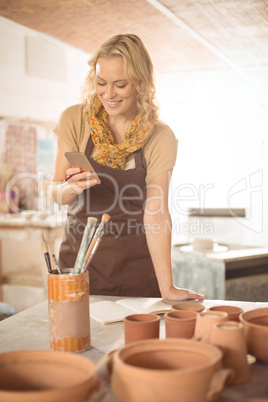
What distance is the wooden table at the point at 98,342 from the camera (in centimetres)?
97

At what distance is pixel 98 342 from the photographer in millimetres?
1310

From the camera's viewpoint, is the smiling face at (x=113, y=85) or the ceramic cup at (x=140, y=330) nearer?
the ceramic cup at (x=140, y=330)

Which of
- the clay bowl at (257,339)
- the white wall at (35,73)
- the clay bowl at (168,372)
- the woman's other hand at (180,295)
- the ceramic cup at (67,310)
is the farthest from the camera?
the white wall at (35,73)

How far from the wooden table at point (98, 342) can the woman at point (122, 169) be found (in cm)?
43

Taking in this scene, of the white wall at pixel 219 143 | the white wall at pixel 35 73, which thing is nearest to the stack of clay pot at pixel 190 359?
the white wall at pixel 35 73

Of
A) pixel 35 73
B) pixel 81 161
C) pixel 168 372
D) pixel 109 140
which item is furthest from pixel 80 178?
pixel 35 73

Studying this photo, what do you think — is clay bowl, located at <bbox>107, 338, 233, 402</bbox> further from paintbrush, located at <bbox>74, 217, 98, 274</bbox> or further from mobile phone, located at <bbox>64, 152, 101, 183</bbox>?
mobile phone, located at <bbox>64, 152, 101, 183</bbox>

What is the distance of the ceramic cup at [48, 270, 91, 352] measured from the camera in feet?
3.95

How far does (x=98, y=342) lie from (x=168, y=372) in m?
0.53

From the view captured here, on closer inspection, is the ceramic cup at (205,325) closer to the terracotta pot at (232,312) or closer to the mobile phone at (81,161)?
the terracotta pot at (232,312)

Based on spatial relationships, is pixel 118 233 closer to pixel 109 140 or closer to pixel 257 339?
pixel 109 140

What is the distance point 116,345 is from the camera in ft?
4.20

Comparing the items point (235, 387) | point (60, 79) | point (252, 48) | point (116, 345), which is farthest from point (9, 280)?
point (235, 387)

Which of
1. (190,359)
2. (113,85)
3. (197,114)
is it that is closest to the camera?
(190,359)
